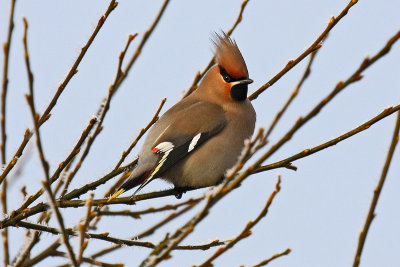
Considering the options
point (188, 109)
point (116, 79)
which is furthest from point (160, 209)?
point (188, 109)

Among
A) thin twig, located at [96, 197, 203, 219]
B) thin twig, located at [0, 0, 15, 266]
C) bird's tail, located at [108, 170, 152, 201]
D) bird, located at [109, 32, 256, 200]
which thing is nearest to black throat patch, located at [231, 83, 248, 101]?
bird, located at [109, 32, 256, 200]

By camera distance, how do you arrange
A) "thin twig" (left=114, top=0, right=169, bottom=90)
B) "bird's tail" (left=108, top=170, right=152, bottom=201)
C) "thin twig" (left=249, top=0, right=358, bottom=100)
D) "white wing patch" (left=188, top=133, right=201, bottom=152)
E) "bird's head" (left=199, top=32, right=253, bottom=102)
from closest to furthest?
"thin twig" (left=114, top=0, right=169, bottom=90), "thin twig" (left=249, top=0, right=358, bottom=100), "bird's tail" (left=108, top=170, right=152, bottom=201), "white wing patch" (left=188, top=133, right=201, bottom=152), "bird's head" (left=199, top=32, right=253, bottom=102)

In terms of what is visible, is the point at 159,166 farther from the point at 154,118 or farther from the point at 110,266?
the point at 110,266

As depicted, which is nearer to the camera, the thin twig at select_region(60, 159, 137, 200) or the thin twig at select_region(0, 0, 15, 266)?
the thin twig at select_region(0, 0, 15, 266)

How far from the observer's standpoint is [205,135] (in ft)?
14.7

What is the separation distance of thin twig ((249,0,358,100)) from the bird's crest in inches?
20.6

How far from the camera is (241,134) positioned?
4.60 m

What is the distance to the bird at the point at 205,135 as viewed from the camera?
4.35m

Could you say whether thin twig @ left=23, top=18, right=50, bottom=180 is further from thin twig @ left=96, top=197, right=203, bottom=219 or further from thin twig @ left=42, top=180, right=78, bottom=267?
thin twig @ left=96, top=197, right=203, bottom=219

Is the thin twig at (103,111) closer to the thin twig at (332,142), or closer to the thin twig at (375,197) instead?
the thin twig at (332,142)

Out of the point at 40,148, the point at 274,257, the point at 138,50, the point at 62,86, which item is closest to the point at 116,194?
the point at 62,86

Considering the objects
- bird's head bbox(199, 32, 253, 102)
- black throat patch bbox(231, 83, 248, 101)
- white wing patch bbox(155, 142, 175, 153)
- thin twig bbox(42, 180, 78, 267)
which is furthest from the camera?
black throat patch bbox(231, 83, 248, 101)

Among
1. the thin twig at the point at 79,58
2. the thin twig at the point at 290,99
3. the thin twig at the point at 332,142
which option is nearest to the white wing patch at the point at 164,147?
the thin twig at the point at 332,142

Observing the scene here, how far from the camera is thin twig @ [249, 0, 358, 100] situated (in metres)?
3.43
